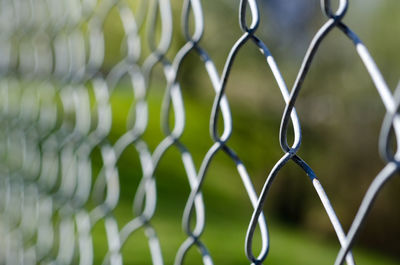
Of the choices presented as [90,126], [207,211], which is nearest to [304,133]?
[207,211]

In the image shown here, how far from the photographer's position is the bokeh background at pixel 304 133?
568 centimetres

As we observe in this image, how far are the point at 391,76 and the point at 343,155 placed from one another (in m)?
1.04

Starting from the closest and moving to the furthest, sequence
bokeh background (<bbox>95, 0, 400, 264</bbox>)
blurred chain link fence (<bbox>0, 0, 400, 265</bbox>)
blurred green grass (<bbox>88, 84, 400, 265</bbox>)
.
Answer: blurred chain link fence (<bbox>0, 0, 400, 265</bbox>) < blurred green grass (<bbox>88, 84, 400, 265</bbox>) < bokeh background (<bbox>95, 0, 400, 264</bbox>)

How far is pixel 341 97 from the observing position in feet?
20.3

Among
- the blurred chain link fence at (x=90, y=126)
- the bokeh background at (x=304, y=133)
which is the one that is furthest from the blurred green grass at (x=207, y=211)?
the blurred chain link fence at (x=90, y=126)

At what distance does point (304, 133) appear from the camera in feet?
21.1

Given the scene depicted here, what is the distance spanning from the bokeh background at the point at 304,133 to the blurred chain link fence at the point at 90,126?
11.0 feet

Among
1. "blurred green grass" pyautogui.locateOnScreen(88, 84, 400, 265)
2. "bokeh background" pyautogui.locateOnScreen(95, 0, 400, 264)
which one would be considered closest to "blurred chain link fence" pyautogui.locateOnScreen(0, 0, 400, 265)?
"blurred green grass" pyautogui.locateOnScreen(88, 84, 400, 265)

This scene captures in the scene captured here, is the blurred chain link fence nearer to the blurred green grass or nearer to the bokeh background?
the blurred green grass

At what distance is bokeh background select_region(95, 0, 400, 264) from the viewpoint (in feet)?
18.6

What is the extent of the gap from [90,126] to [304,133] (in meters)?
5.33

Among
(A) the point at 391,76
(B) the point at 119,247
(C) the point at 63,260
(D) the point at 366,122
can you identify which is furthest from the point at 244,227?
(B) the point at 119,247

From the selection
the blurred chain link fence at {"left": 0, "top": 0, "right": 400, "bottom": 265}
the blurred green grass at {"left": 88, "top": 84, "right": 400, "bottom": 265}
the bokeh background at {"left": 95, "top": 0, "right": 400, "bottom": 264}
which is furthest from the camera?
the bokeh background at {"left": 95, "top": 0, "right": 400, "bottom": 264}

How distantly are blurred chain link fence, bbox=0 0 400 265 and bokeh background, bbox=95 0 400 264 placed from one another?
11.0 ft
